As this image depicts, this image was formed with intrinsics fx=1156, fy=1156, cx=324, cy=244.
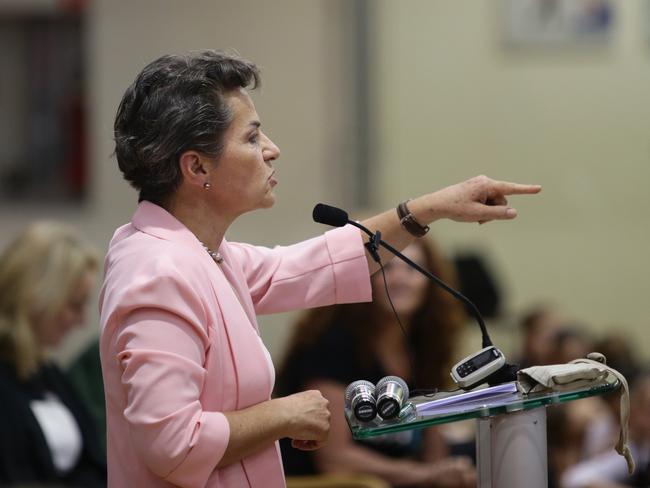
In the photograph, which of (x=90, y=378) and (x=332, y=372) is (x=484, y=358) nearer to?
(x=332, y=372)

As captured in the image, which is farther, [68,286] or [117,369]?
[68,286]

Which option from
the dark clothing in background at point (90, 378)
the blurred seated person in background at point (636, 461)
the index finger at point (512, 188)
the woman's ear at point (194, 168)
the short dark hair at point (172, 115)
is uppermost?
the short dark hair at point (172, 115)

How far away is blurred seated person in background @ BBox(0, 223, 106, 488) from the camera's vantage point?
319 centimetres

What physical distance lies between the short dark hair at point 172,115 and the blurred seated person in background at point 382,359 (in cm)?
168

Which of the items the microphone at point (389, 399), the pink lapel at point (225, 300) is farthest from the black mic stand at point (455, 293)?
the pink lapel at point (225, 300)

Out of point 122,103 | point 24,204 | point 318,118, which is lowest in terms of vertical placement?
point 24,204

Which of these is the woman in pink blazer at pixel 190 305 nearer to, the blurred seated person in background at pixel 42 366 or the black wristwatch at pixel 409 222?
the black wristwatch at pixel 409 222

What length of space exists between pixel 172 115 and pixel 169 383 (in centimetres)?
43

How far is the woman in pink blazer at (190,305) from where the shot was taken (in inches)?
66.9

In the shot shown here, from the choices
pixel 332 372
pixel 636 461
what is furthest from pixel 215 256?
pixel 636 461

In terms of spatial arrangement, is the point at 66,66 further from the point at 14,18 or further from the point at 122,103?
the point at 122,103

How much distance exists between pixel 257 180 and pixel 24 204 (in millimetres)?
4547

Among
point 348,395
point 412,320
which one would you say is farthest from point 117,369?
point 412,320

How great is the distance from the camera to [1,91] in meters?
6.23
